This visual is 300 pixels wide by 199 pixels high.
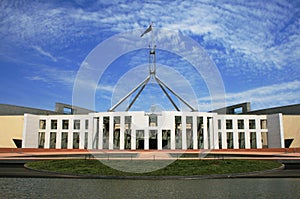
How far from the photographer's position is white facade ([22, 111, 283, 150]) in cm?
3969

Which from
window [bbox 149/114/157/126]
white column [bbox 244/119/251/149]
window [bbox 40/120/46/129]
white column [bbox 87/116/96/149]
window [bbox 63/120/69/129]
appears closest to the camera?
window [bbox 149/114/157/126]

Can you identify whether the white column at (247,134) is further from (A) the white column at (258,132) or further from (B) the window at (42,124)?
(B) the window at (42,124)

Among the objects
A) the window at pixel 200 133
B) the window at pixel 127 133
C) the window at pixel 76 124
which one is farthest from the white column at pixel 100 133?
the window at pixel 200 133

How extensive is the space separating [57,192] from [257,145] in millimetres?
40352

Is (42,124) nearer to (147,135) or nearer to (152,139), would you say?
(152,139)

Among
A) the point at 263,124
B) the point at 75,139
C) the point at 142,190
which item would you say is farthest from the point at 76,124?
the point at 142,190

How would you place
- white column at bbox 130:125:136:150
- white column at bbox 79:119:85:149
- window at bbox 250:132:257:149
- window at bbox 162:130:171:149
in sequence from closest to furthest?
white column at bbox 130:125:136:150 < window at bbox 162:130:171:149 < white column at bbox 79:119:85:149 < window at bbox 250:132:257:149

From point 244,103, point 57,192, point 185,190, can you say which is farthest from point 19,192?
point 244,103

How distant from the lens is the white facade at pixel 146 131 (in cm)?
3969

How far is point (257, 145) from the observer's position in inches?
1726

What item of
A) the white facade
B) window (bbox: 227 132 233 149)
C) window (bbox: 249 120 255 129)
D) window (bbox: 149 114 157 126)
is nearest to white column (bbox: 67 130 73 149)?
the white facade

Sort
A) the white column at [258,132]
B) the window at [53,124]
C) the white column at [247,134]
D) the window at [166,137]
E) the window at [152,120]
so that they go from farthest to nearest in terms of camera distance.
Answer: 1. the window at [53,124]
2. the white column at [258,132]
3. the white column at [247,134]
4. the window at [166,137]
5. the window at [152,120]

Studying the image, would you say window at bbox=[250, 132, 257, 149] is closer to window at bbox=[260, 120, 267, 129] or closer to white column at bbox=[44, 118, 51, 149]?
window at bbox=[260, 120, 267, 129]

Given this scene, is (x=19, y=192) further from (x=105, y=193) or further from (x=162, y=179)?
(x=162, y=179)
